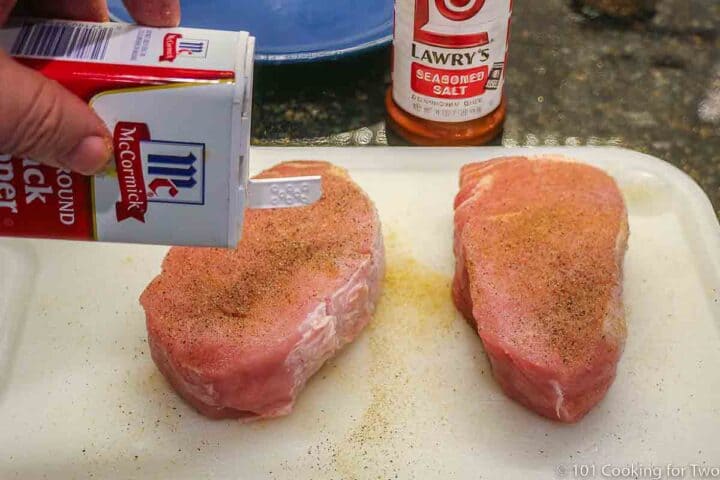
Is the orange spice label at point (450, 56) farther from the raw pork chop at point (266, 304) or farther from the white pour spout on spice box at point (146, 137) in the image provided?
the white pour spout on spice box at point (146, 137)

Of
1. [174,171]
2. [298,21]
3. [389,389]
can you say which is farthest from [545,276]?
[298,21]

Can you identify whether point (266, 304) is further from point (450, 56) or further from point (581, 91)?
point (581, 91)

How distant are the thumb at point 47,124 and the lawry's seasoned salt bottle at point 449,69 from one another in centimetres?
86

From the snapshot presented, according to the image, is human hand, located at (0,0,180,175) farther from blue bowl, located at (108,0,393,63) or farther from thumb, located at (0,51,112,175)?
blue bowl, located at (108,0,393,63)

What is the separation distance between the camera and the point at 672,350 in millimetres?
1490

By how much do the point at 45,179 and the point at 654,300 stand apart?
44.7 inches

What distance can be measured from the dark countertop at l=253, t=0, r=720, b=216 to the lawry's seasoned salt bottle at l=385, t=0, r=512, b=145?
0.41 ft

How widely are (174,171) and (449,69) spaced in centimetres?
84

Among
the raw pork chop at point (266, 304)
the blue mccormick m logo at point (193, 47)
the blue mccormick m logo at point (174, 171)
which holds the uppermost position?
the blue mccormick m logo at point (193, 47)

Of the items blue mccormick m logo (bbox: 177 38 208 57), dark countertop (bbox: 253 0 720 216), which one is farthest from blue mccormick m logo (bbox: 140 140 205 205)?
dark countertop (bbox: 253 0 720 216)

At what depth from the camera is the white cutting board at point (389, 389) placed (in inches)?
53.0

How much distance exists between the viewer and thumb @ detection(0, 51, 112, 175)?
0.97m

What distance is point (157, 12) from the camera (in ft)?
3.89

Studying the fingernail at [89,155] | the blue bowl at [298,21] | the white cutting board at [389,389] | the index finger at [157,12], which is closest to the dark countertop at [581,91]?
the blue bowl at [298,21]
